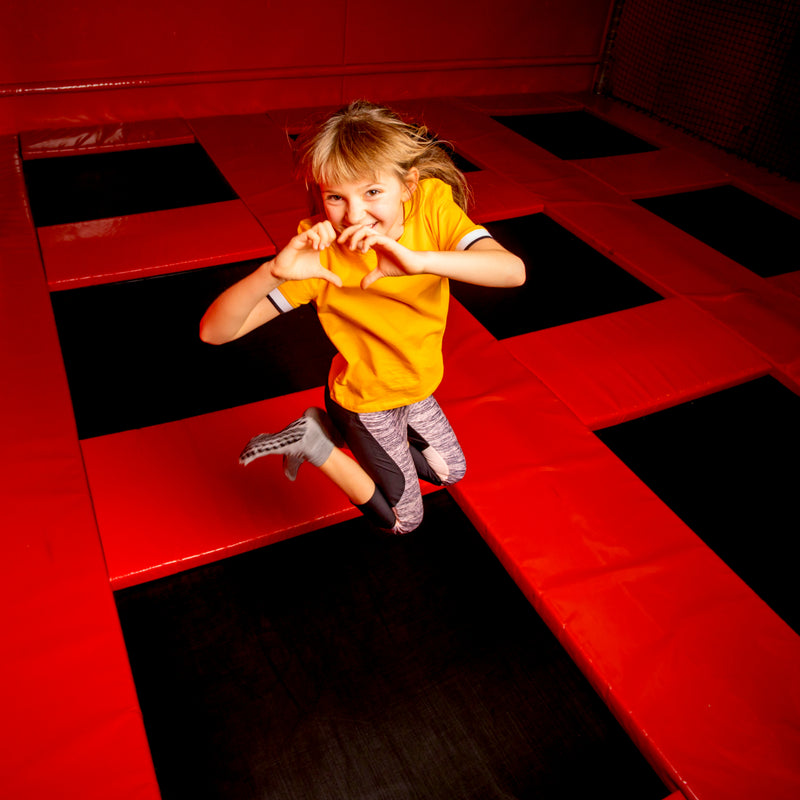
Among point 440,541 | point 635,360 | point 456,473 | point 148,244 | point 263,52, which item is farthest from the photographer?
point 263,52

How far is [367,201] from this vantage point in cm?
124

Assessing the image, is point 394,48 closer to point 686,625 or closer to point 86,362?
point 86,362

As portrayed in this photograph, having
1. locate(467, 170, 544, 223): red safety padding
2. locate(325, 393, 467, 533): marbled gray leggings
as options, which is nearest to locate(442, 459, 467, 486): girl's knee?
locate(325, 393, 467, 533): marbled gray leggings

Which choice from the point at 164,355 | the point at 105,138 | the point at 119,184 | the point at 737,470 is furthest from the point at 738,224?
the point at 105,138

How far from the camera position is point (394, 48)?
4664 millimetres

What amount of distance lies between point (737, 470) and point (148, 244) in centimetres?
281

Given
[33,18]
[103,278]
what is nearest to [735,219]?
[103,278]

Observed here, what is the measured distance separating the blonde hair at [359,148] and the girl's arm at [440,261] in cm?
13

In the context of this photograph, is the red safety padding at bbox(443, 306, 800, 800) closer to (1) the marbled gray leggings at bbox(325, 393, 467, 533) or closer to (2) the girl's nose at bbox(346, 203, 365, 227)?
(1) the marbled gray leggings at bbox(325, 393, 467, 533)

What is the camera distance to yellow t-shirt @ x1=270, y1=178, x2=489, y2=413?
1.37 meters

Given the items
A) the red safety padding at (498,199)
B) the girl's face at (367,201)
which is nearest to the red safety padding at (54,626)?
the girl's face at (367,201)

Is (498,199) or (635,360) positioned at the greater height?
(498,199)

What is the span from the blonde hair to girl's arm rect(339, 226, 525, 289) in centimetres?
13

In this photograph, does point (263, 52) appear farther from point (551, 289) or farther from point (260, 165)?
point (551, 289)
